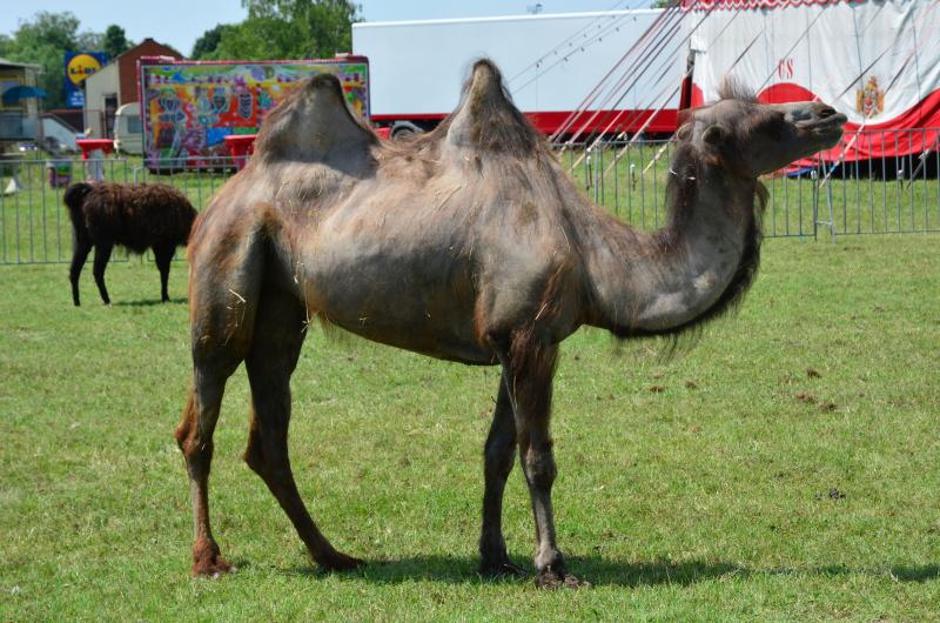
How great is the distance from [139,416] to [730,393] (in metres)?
4.67

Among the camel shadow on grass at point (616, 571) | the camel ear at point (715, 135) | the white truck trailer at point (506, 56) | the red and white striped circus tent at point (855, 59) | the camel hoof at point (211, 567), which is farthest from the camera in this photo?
the white truck trailer at point (506, 56)

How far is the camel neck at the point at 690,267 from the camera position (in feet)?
20.8

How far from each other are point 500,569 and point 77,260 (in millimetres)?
12457

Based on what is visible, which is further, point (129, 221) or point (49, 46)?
point (49, 46)

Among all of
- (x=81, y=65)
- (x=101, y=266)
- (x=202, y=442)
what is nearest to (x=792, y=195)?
(x=101, y=266)

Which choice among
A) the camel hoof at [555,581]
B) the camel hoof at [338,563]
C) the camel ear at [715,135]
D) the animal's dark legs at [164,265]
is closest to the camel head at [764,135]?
the camel ear at [715,135]

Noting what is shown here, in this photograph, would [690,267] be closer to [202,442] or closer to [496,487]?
[496,487]

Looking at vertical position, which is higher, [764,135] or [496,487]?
[764,135]

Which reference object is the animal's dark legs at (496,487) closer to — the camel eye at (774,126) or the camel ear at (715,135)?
the camel ear at (715,135)

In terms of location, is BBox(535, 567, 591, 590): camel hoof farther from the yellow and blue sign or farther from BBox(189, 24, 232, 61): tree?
BBox(189, 24, 232, 61): tree

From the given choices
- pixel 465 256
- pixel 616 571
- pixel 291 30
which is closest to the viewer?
pixel 465 256

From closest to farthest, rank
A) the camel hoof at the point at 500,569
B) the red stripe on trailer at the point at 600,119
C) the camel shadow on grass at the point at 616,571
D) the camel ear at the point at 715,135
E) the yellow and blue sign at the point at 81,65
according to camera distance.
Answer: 1. the camel ear at the point at 715,135
2. the camel shadow on grass at the point at 616,571
3. the camel hoof at the point at 500,569
4. the red stripe on trailer at the point at 600,119
5. the yellow and blue sign at the point at 81,65

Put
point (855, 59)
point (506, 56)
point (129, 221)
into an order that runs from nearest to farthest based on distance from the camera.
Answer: point (129, 221) → point (855, 59) → point (506, 56)

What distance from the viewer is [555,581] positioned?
21.0 feet
